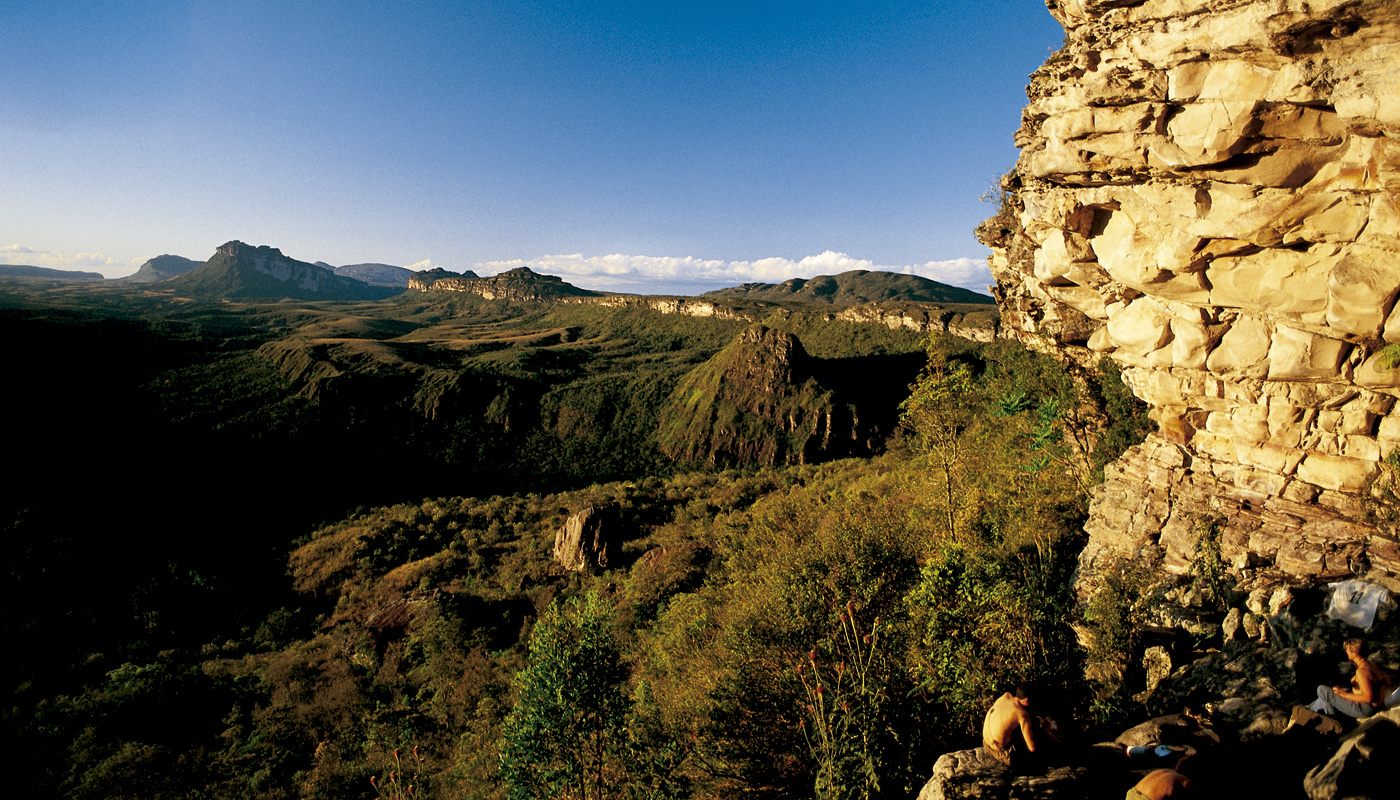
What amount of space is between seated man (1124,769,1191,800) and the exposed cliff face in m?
8.61

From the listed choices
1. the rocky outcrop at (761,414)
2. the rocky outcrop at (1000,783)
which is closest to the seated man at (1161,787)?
the rocky outcrop at (1000,783)

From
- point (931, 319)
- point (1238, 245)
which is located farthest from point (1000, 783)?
point (931, 319)

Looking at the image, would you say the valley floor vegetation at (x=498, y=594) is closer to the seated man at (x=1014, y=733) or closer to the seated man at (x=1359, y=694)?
the seated man at (x=1014, y=733)

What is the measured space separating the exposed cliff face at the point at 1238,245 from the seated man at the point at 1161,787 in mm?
8606

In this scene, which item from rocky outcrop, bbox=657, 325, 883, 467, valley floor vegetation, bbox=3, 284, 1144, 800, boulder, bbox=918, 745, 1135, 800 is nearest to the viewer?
boulder, bbox=918, 745, 1135, 800

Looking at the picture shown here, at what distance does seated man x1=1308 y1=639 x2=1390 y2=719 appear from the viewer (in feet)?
29.2

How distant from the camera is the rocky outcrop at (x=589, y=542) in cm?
4184

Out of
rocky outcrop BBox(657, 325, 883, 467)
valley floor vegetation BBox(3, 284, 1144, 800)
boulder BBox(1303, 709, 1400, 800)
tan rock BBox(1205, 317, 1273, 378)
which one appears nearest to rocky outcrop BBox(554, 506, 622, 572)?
valley floor vegetation BBox(3, 284, 1144, 800)

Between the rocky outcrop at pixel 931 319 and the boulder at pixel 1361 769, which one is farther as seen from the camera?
the rocky outcrop at pixel 931 319

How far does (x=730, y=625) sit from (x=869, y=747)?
5.59 meters

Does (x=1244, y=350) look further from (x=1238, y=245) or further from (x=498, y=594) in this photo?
(x=498, y=594)

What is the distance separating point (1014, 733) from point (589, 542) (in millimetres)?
36578

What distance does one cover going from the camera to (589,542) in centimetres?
4266

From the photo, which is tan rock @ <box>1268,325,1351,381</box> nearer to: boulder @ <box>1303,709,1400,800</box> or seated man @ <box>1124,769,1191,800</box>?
boulder @ <box>1303,709,1400,800</box>
